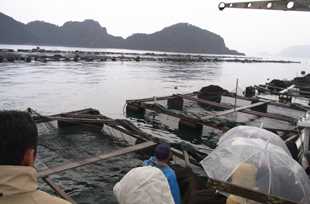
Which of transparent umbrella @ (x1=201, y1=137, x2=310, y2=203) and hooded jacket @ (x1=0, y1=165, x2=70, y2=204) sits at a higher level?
hooded jacket @ (x1=0, y1=165, x2=70, y2=204)

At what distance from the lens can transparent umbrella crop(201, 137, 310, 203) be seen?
3.71m

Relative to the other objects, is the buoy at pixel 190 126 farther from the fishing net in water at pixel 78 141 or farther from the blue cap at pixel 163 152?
the blue cap at pixel 163 152

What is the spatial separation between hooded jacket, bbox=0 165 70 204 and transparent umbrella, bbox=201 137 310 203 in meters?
3.07

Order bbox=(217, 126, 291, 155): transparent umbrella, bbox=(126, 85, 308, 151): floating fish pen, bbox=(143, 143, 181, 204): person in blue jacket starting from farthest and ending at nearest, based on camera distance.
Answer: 1. bbox=(126, 85, 308, 151): floating fish pen
2. bbox=(217, 126, 291, 155): transparent umbrella
3. bbox=(143, 143, 181, 204): person in blue jacket

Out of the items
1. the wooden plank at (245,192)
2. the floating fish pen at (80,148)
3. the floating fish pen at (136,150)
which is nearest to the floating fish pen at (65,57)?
the floating fish pen at (80,148)

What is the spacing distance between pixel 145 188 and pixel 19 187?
1651 mm

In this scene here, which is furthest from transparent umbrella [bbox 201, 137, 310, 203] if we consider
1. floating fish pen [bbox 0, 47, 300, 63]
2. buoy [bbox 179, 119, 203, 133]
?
floating fish pen [bbox 0, 47, 300, 63]

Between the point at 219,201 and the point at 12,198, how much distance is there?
3.93 metres

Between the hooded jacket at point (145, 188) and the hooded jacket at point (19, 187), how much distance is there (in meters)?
1.43

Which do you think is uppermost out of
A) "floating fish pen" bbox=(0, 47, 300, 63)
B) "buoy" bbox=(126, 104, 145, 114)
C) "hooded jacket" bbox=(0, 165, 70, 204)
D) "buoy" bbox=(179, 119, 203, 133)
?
"floating fish pen" bbox=(0, 47, 300, 63)

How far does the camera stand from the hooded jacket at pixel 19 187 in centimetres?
148

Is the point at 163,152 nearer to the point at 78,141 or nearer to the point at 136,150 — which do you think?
the point at 136,150

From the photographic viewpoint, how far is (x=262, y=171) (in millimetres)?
3846

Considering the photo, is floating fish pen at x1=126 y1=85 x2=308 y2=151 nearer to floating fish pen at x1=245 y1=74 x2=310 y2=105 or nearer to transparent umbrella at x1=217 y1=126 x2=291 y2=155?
transparent umbrella at x1=217 y1=126 x2=291 y2=155
